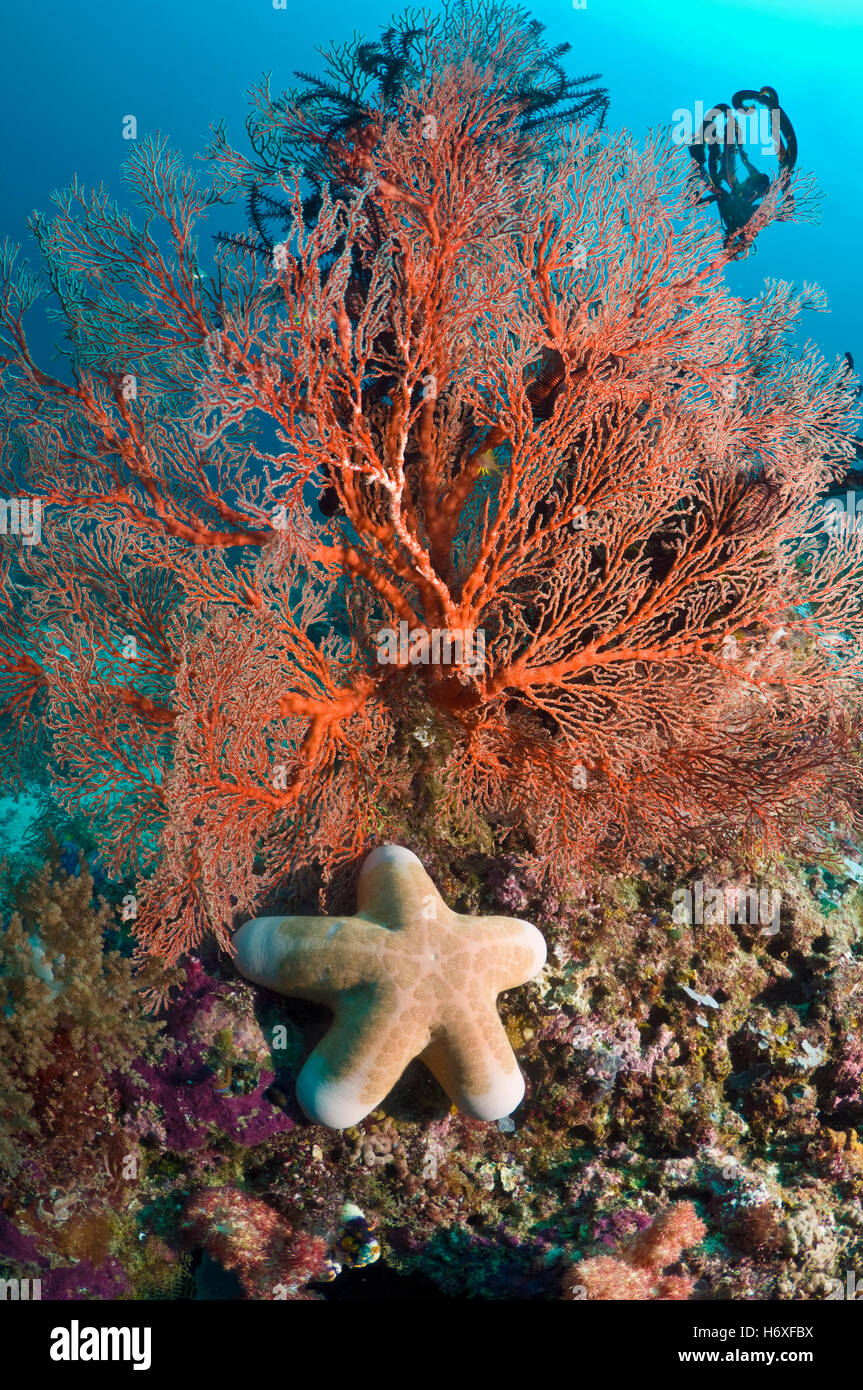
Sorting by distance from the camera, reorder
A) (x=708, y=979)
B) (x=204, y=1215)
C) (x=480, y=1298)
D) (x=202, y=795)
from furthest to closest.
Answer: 1. (x=708, y=979)
2. (x=480, y=1298)
3. (x=204, y=1215)
4. (x=202, y=795)

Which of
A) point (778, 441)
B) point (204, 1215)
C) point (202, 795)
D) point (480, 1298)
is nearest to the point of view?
point (202, 795)

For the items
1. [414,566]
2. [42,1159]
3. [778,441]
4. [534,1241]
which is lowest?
[534,1241]

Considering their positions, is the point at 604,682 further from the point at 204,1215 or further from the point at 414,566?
the point at 204,1215

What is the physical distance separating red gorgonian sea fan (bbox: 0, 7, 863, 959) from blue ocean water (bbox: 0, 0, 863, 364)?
6719 centimetres

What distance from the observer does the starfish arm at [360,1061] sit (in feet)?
10.6

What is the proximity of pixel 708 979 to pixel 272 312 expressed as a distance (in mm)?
4723

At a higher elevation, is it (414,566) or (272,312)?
(272,312)

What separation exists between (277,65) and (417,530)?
9157 centimetres

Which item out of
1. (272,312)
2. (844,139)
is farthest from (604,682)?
(844,139)

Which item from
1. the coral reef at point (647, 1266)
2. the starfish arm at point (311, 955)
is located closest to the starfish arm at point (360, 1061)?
the starfish arm at point (311, 955)

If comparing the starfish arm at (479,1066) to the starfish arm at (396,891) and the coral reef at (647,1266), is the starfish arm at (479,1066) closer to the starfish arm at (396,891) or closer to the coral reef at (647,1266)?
the starfish arm at (396,891)

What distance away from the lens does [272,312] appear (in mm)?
3648

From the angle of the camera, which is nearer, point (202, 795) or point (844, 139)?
point (202, 795)

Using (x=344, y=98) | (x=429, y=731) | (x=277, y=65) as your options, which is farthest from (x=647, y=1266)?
(x=277, y=65)
